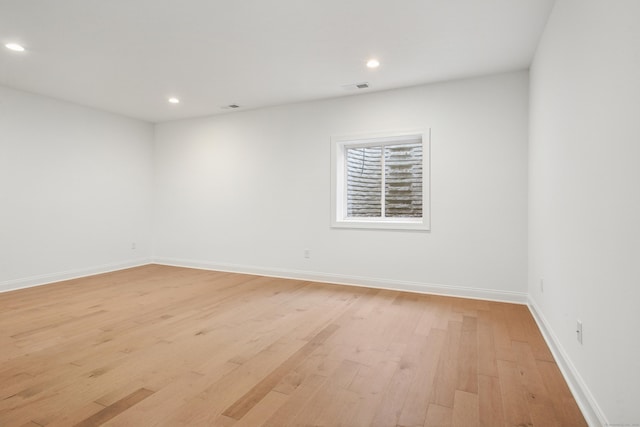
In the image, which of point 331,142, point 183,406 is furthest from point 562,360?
point 331,142

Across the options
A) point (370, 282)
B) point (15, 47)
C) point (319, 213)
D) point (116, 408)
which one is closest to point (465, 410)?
point (116, 408)

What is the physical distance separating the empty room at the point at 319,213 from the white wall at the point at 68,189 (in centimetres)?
3

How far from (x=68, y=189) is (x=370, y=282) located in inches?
177

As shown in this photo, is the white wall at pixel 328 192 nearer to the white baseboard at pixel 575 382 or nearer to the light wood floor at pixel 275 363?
the light wood floor at pixel 275 363

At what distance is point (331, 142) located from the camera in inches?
182

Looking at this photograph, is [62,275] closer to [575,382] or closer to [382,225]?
[382,225]

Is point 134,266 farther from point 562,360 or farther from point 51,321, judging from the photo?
point 562,360

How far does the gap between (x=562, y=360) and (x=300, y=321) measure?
6.54 feet

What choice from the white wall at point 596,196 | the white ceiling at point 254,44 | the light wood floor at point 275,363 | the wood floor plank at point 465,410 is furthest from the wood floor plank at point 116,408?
the white ceiling at point 254,44

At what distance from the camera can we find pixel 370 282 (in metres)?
4.35

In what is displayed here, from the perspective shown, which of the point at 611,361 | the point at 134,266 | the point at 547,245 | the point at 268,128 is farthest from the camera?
the point at 134,266

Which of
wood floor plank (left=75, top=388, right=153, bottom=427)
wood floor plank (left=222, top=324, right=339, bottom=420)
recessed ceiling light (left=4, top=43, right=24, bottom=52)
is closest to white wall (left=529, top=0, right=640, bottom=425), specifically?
wood floor plank (left=222, top=324, right=339, bottom=420)

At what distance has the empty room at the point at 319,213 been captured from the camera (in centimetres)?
171

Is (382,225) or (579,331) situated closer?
(579,331)
